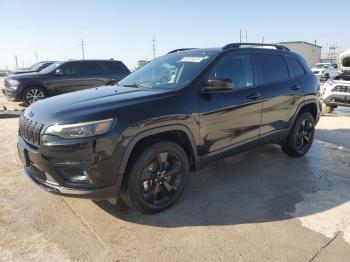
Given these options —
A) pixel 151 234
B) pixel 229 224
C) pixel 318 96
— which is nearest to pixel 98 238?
pixel 151 234

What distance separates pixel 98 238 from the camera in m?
3.17

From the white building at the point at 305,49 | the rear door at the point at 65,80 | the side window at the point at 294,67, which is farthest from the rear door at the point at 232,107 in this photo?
the white building at the point at 305,49

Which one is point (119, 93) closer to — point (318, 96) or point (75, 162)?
point (75, 162)

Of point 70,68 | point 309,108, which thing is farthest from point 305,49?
point 309,108

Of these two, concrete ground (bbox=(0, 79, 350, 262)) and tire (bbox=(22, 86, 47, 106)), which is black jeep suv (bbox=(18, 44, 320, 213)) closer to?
concrete ground (bbox=(0, 79, 350, 262))

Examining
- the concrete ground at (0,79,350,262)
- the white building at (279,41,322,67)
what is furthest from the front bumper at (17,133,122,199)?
the white building at (279,41,322,67)

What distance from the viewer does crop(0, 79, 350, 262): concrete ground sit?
2.96m

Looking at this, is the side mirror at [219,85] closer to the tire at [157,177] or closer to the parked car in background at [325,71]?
the tire at [157,177]

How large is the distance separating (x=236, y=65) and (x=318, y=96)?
2.17m

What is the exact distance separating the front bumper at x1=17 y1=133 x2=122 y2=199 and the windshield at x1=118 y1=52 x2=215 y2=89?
1176 millimetres

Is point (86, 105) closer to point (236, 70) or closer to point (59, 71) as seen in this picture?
point (236, 70)

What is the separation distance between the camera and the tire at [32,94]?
11.2 metres

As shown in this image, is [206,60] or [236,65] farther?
[236,65]

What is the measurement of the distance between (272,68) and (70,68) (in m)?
8.64
